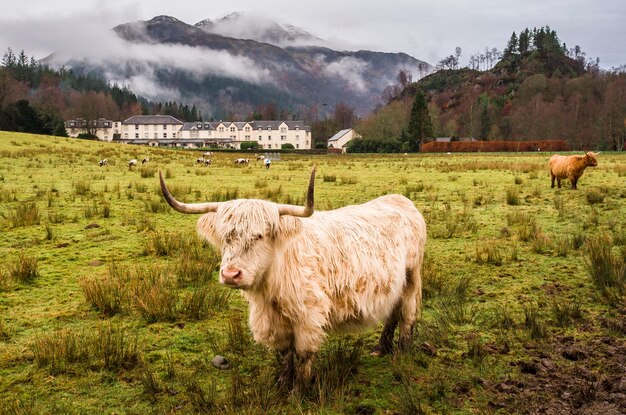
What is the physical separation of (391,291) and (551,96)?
119694mm

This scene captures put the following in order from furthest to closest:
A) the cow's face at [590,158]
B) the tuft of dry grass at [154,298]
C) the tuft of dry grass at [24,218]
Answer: the cow's face at [590,158]
the tuft of dry grass at [24,218]
the tuft of dry grass at [154,298]

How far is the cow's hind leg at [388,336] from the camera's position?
4.29 metres

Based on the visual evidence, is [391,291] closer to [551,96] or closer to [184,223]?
[184,223]

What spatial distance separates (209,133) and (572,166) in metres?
125

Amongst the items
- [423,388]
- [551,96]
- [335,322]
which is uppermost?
[551,96]

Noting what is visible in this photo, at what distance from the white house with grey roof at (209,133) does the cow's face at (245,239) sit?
11909 cm

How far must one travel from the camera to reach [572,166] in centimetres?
1506

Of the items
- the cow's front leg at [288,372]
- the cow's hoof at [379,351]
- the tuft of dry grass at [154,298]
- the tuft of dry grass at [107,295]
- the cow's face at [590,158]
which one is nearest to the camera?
the cow's front leg at [288,372]

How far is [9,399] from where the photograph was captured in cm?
322

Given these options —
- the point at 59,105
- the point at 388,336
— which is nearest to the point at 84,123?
the point at 59,105

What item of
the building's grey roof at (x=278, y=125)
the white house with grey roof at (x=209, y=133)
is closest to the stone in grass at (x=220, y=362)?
the white house with grey roof at (x=209, y=133)

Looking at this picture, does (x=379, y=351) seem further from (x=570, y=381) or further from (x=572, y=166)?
(x=572, y=166)

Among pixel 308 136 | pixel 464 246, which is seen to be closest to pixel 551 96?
pixel 308 136

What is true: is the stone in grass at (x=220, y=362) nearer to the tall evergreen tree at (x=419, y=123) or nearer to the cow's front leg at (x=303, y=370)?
the cow's front leg at (x=303, y=370)
